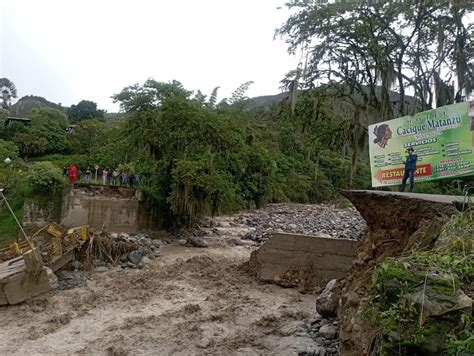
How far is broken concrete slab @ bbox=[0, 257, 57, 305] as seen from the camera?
Result: 947cm

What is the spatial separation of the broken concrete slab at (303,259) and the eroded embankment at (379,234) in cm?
351

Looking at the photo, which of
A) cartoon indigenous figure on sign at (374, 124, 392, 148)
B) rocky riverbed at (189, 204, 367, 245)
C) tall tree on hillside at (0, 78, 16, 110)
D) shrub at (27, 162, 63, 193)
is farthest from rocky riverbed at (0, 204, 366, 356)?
tall tree on hillside at (0, 78, 16, 110)

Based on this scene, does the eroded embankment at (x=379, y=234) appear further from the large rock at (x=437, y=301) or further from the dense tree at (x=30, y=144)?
the dense tree at (x=30, y=144)

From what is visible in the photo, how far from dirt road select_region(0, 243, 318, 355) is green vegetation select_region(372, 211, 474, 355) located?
14.4 ft

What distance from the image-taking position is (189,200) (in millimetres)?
16203

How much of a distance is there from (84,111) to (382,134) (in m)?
44.8

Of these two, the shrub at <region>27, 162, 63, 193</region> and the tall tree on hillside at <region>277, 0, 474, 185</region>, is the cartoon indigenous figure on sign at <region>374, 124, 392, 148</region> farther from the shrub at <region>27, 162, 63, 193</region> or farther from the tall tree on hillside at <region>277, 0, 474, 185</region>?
the shrub at <region>27, 162, 63, 193</region>

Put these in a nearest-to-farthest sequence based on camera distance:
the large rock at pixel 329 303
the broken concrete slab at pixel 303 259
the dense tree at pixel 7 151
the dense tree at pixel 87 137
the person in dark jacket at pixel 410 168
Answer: the large rock at pixel 329 303 → the broken concrete slab at pixel 303 259 → the person in dark jacket at pixel 410 168 → the dense tree at pixel 7 151 → the dense tree at pixel 87 137

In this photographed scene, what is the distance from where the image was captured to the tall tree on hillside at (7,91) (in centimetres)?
5935

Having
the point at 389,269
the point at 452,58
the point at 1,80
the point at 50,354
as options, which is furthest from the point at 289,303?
the point at 1,80

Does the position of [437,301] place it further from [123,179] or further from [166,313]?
[123,179]

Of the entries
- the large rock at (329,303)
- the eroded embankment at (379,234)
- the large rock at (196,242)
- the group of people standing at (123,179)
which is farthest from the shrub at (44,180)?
the eroded embankment at (379,234)

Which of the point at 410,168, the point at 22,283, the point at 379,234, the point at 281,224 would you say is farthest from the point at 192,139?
the point at 379,234

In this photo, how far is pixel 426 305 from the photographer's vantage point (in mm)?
2246
